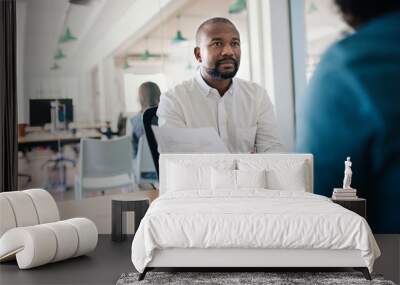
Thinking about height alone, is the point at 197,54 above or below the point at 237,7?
below

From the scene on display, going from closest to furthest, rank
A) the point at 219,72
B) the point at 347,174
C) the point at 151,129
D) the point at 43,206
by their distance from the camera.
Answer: the point at 43,206
the point at 347,174
the point at 219,72
the point at 151,129

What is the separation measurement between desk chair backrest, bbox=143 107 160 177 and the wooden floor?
115cm

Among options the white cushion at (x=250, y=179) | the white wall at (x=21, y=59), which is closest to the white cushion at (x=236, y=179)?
the white cushion at (x=250, y=179)

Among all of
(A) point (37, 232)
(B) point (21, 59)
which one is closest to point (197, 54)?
(B) point (21, 59)

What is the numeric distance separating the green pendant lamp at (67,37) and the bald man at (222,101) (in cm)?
114

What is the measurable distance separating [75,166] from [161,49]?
1.48 m

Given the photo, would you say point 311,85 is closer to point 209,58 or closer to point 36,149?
point 209,58

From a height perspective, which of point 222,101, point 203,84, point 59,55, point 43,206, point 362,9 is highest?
point 362,9

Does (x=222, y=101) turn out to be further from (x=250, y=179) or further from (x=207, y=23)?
A: (x=250, y=179)

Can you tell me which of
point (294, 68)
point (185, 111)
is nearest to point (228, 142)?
point (185, 111)

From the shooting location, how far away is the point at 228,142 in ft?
20.6

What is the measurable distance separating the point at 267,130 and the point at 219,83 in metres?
0.66

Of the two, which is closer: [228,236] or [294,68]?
[228,236]

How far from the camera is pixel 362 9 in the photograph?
6.38 meters
